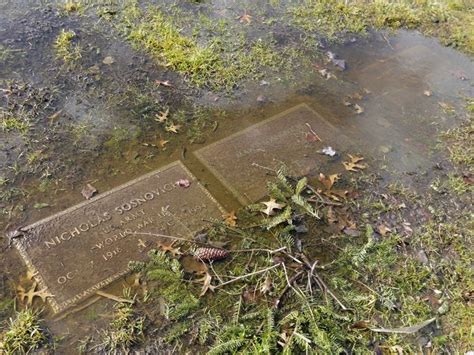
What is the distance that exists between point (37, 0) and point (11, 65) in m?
1.40

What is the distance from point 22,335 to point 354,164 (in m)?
2.95

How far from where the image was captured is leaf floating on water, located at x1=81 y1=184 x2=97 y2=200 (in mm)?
3410

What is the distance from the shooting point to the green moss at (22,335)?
8.46ft

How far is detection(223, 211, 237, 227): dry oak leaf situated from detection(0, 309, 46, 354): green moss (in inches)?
57.3

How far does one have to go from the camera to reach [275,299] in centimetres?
294

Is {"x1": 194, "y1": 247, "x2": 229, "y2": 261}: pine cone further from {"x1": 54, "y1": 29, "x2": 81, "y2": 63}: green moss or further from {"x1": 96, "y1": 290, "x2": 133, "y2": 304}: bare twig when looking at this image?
{"x1": 54, "y1": 29, "x2": 81, "y2": 63}: green moss

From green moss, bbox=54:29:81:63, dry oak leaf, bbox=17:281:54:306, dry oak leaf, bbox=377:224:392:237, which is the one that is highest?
green moss, bbox=54:29:81:63

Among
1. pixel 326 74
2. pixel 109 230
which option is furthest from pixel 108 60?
pixel 326 74

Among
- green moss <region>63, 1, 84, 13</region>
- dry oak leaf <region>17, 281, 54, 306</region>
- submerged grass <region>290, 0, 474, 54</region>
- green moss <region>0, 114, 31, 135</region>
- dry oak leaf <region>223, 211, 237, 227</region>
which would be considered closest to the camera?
dry oak leaf <region>17, 281, 54, 306</region>

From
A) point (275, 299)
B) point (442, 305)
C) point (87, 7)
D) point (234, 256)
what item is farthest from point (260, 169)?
point (87, 7)

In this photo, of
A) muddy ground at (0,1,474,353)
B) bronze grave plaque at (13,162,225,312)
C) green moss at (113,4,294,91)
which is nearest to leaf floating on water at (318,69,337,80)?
muddy ground at (0,1,474,353)

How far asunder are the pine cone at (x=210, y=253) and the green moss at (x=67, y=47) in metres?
2.79

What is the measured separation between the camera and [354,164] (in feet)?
13.0

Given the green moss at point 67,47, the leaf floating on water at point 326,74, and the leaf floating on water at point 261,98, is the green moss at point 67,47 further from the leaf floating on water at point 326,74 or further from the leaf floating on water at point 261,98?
the leaf floating on water at point 326,74
